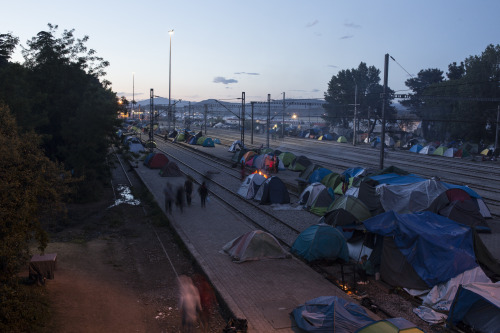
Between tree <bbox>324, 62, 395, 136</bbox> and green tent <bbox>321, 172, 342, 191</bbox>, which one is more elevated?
tree <bbox>324, 62, 395, 136</bbox>

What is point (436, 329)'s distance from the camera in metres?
9.30

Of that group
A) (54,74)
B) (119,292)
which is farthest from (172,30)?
(119,292)

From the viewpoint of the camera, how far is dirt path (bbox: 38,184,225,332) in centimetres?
955

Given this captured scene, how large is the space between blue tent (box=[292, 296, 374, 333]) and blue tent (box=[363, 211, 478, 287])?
10.9 feet

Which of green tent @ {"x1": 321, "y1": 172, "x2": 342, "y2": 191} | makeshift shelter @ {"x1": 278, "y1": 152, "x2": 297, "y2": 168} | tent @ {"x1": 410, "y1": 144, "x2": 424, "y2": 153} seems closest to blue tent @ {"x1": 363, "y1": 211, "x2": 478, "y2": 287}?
green tent @ {"x1": 321, "y1": 172, "x2": 342, "y2": 191}

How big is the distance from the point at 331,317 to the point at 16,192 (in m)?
6.62

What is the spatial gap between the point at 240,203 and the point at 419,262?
11.7 metres

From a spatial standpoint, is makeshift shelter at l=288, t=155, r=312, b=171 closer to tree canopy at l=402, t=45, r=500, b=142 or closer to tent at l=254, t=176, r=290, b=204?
tent at l=254, t=176, r=290, b=204

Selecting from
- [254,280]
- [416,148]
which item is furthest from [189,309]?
[416,148]

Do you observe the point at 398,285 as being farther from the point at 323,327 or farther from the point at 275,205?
the point at 275,205

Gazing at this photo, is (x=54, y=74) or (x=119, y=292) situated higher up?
(x=54, y=74)

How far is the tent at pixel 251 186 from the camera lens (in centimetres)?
2283

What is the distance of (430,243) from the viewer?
11.5 m

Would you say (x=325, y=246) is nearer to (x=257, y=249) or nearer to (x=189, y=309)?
(x=257, y=249)
